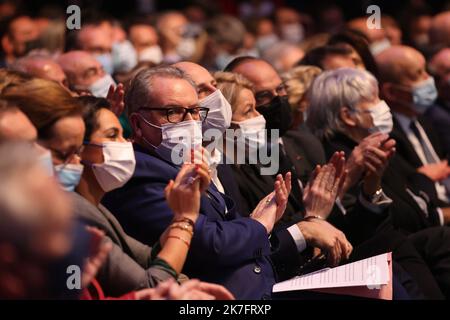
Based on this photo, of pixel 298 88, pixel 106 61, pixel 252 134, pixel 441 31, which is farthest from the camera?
pixel 441 31

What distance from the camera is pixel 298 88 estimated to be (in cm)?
676

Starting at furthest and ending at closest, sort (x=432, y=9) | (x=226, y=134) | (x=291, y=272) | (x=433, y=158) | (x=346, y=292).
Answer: (x=432, y=9) → (x=433, y=158) → (x=226, y=134) → (x=291, y=272) → (x=346, y=292)

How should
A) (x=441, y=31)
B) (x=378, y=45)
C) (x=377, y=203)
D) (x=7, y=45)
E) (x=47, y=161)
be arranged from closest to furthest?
(x=47, y=161) → (x=377, y=203) → (x=7, y=45) → (x=441, y=31) → (x=378, y=45)

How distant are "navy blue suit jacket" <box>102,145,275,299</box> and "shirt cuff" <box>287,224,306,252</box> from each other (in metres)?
0.35

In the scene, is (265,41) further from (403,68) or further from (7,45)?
(403,68)

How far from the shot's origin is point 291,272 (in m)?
4.86

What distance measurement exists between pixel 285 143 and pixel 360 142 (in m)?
0.42

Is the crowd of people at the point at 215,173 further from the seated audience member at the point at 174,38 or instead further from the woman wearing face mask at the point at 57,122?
the seated audience member at the point at 174,38

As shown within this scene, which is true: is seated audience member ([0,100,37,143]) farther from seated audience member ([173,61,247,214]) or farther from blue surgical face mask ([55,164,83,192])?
seated audience member ([173,61,247,214])

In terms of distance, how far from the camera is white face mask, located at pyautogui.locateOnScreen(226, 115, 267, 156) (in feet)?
17.8

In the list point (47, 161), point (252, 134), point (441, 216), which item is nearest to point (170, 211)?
point (47, 161)

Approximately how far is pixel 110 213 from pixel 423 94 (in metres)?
3.88
